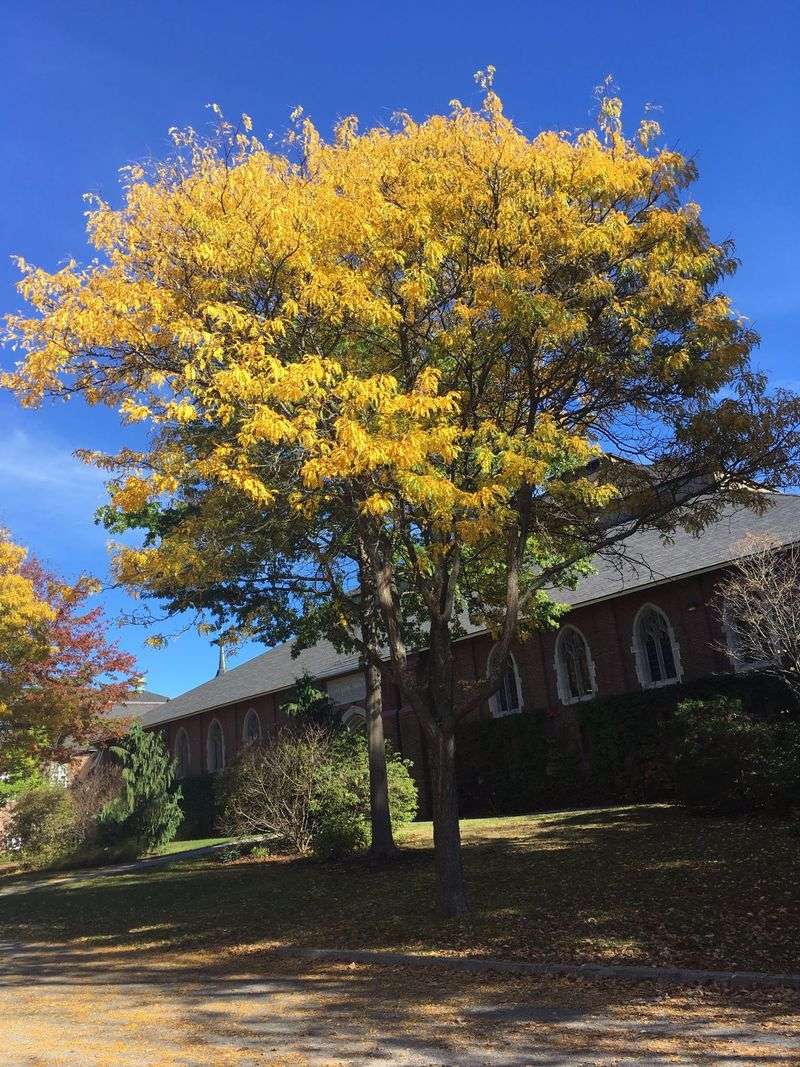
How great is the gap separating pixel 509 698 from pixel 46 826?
15.5m

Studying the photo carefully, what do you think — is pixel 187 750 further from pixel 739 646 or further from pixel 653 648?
pixel 739 646

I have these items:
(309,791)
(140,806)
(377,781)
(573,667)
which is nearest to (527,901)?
(377,781)

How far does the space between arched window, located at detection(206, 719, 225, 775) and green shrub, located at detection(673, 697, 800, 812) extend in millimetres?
26305

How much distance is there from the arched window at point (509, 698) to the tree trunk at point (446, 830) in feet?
49.9

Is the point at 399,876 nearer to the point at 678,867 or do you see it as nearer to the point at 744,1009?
the point at 678,867

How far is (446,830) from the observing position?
9.98 m

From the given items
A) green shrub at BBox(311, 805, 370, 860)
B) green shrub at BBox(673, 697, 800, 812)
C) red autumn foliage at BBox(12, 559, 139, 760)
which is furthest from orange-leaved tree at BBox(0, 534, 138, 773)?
green shrub at BBox(673, 697, 800, 812)

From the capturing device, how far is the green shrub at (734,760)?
13.1 metres

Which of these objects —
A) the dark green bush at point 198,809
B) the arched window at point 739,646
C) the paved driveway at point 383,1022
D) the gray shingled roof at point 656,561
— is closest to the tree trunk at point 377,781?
the gray shingled roof at point 656,561

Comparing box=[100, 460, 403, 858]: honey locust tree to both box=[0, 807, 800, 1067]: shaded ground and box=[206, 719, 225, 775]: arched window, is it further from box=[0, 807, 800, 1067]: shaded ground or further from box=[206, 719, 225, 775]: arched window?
box=[206, 719, 225, 775]: arched window

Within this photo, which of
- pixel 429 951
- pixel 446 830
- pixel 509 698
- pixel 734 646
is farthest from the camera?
pixel 509 698

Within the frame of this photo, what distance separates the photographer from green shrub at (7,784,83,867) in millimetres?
25875

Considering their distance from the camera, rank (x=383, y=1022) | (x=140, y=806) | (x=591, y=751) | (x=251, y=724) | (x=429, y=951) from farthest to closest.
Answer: (x=251, y=724) < (x=140, y=806) < (x=591, y=751) < (x=429, y=951) < (x=383, y=1022)

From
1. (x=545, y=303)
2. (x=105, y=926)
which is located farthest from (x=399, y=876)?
(x=545, y=303)
